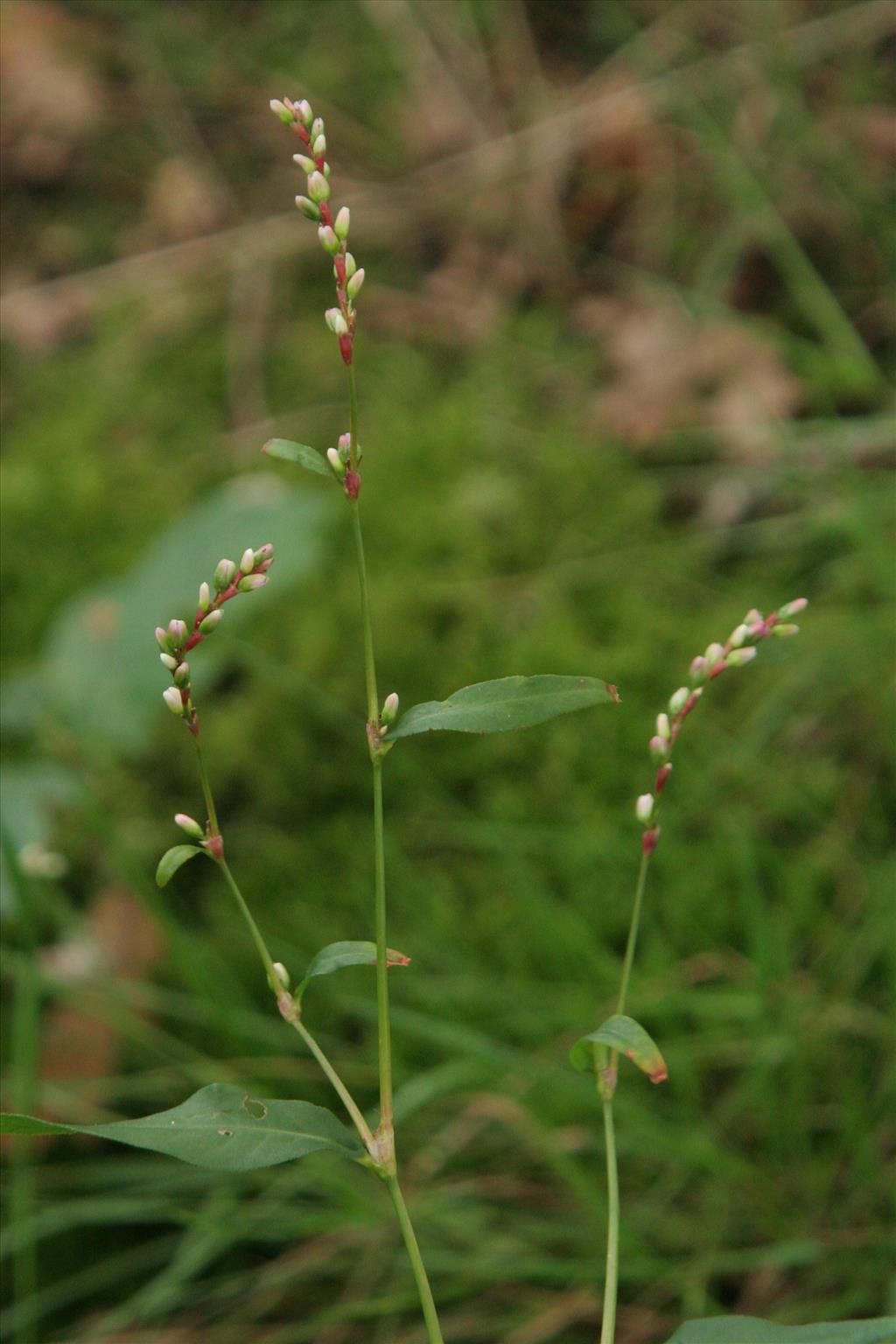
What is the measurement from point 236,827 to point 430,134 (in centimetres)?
166

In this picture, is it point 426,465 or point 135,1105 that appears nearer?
point 135,1105

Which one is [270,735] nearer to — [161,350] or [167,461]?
[167,461]

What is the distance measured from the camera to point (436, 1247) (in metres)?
1.15

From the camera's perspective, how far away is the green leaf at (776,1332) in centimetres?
58

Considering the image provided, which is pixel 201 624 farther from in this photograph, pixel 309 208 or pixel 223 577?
pixel 309 208

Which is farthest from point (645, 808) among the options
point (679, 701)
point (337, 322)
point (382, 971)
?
point (337, 322)

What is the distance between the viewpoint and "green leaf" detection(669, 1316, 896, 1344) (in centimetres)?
58

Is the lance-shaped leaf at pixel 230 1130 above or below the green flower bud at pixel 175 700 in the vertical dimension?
below


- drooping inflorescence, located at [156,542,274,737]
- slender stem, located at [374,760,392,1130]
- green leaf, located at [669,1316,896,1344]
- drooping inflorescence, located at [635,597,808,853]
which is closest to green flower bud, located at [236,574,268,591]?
drooping inflorescence, located at [156,542,274,737]

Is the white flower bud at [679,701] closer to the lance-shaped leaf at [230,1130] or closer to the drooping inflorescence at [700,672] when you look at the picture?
the drooping inflorescence at [700,672]

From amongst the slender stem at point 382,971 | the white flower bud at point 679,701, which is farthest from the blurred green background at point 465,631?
the white flower bud at point 679,701

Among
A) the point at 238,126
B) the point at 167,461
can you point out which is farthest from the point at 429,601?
the point at 238,126

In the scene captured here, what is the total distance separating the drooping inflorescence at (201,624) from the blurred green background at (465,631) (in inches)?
15.6

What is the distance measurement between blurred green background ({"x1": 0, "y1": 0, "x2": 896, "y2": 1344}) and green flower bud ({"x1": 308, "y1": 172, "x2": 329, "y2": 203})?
1.88ft
